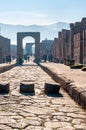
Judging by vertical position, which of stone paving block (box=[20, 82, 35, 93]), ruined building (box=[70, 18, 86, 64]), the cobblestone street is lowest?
the cobblestone street

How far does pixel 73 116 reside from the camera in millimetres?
5785

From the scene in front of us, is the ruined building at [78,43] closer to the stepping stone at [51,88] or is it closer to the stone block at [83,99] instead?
the stepping stone at [51,88]

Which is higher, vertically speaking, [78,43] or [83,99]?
[78,43]

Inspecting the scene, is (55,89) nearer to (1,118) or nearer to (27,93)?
(27,93)

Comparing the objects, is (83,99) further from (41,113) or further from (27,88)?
(27,88)

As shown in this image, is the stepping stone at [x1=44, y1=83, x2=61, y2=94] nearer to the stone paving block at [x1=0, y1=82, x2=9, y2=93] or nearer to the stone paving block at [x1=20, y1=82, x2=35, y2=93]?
the stone paving block at [x1=20, y1=82, x2=35, y2=93]

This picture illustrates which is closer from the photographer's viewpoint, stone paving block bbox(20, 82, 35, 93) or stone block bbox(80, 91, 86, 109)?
stone block bbox(80, 91, 86, 109)

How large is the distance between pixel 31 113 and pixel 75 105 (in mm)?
1433

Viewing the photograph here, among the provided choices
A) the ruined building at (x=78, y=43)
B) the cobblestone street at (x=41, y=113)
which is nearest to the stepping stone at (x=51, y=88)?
the cobblestone street at (x=41, y=113)

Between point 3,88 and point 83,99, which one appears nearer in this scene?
point 83,99

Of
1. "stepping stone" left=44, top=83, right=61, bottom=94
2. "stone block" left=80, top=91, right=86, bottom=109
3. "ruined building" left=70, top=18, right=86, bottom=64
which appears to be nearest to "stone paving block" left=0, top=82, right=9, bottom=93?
"stepping stone" left=44, top=83, right=61, bottom=94

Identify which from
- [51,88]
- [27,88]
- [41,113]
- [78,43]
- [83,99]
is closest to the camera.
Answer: [41,113]

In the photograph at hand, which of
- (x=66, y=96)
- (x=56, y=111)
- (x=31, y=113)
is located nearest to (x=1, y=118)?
(x=31, y=113)

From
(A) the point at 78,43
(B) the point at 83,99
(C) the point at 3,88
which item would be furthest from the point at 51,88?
(A) the point at 78,43
